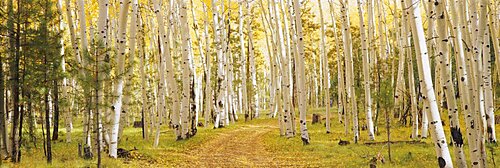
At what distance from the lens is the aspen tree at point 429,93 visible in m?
6.83

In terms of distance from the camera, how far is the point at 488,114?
11.4 metres

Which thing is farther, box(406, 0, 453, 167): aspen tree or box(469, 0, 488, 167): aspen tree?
box(406, 0, 453, 167): aspen tree

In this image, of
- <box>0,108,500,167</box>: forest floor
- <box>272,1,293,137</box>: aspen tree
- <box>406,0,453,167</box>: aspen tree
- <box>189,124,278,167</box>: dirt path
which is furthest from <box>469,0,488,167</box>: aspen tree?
<box>272,1,293,137</box>: aspen tree

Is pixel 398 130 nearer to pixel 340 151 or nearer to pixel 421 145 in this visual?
pixel 421 145

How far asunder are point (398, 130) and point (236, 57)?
1852 centimetres

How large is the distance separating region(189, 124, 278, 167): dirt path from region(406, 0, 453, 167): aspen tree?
16.1ft

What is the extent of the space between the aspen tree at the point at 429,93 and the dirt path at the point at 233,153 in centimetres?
489

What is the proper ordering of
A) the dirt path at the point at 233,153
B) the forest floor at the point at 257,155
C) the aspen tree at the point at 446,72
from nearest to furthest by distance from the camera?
the aspen tree at the point at 446,72
the forest floor at the point at 257,155
the dirt path at the point at 233,153

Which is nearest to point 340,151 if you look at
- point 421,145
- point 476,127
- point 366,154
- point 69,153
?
point 366,154

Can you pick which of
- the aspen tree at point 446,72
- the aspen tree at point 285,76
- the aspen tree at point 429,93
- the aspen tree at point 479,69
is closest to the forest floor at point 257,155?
the aspen tree at point 285,76

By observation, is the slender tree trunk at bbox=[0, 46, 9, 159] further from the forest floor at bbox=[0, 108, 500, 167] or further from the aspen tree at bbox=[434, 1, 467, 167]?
the aspen tree at bbox=[434, 1, 467, 167]

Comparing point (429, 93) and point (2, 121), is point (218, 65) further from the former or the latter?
point (429, 93)

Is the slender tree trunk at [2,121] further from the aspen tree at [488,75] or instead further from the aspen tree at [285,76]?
the aspen tree at [488,75]

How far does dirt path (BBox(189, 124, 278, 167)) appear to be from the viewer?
11336mm
